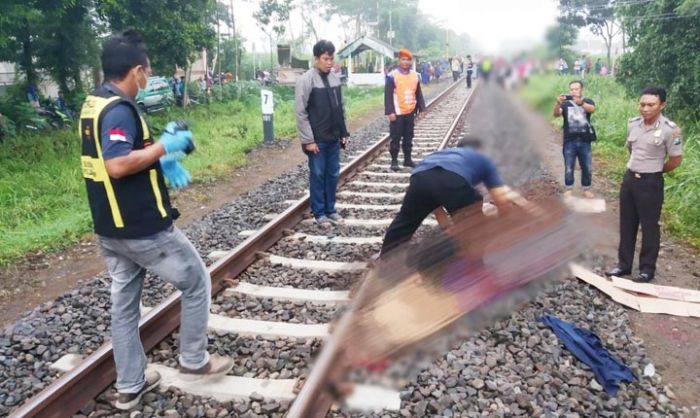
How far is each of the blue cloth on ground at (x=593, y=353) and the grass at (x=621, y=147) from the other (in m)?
1.38

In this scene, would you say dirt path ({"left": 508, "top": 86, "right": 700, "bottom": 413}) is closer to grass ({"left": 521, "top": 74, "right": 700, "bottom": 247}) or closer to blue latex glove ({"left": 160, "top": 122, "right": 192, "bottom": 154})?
grass ({"left": 521, "top": 74, "right": 700, "bottom": 247})

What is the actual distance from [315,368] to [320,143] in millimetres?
3176

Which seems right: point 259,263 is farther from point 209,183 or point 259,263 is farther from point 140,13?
Result: point 140,13

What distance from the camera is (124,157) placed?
262 cm

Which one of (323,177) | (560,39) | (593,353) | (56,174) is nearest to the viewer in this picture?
(560,39)

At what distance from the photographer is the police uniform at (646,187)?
15.1ft

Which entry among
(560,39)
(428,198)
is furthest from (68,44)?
(560,39)

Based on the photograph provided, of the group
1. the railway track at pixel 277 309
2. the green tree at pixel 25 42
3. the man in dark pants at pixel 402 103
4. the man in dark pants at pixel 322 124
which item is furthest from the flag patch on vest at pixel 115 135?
the green tree at pixel 25 42

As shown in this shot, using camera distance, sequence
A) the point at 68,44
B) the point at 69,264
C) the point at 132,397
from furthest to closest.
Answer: the point at 68,44 → the point at 69,264 → the point at 132,397

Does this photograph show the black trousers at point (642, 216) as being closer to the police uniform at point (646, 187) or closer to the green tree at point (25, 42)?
the police uniform at point (646, 187)

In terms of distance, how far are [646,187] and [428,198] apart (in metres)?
2.34

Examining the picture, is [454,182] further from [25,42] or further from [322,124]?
[25,42]

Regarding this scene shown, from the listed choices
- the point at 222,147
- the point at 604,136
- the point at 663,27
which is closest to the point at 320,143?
the point at 222,147

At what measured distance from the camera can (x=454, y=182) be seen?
3.33 metres
